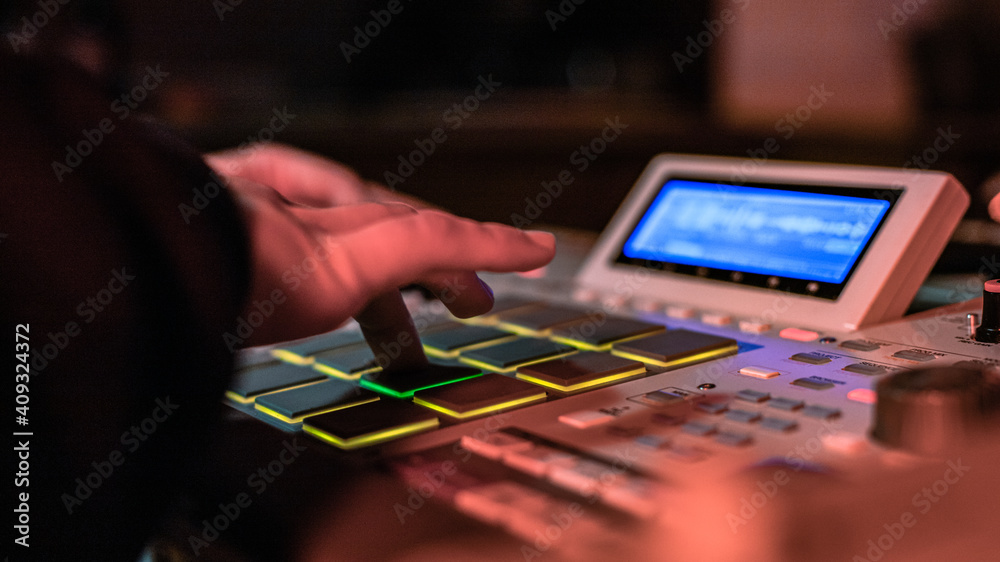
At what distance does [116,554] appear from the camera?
43 cm

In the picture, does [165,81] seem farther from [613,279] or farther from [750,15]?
[613,279]

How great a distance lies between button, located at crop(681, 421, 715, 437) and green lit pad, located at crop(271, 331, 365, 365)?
0.37 m

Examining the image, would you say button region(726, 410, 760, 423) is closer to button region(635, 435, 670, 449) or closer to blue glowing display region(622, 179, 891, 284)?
button region(635, 435, 670, 449)

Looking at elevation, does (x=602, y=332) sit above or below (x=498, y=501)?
above

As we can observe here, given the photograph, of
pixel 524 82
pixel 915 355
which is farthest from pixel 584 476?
pixel 524 82

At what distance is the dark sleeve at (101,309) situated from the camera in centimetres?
42

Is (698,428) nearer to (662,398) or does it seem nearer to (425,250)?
(662,398)

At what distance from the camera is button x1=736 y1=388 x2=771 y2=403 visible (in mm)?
567

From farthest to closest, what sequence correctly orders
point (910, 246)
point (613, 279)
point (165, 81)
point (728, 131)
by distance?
point (165, 81) → point (728, 131) → point (613, 279) → point (910, 246)

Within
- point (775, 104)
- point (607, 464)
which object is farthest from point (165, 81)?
point (607, 464)

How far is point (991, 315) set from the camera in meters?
0.68

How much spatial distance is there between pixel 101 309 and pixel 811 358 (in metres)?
0.51

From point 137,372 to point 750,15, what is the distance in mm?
2690

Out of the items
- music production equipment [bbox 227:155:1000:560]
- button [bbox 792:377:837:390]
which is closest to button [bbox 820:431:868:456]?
music production equipment [bbox 227:155:1000:560]
